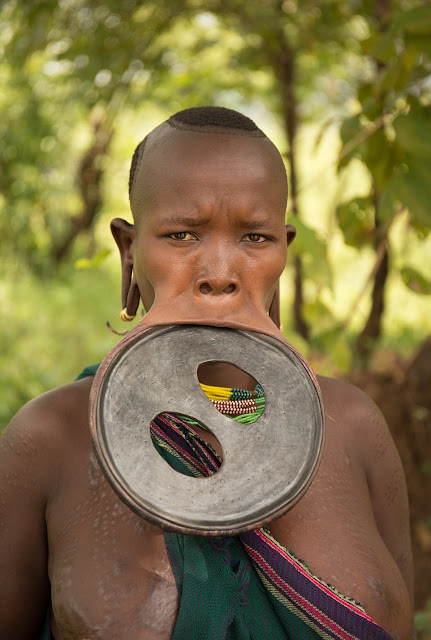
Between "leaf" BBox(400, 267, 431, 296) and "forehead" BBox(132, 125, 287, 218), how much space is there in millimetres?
1734

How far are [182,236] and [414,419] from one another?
380 centimetres

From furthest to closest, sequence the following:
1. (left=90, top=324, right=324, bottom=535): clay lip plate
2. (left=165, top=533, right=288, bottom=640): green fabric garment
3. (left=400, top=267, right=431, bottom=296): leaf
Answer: (left=400, top=267, right=431, bottom=296): leaf, (left=165, top=533, right=288, bottom=640): green fabric garment, (left=90, top=324, right=324, bottom=535): clay lip plate

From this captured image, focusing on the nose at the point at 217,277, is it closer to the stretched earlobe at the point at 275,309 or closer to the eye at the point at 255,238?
the eye at the point at 255,238

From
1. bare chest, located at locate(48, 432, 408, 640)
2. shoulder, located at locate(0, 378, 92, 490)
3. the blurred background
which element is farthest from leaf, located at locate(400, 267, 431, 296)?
shoulder, located at locate(0, 378, 92, 490)

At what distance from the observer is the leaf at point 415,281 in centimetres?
320

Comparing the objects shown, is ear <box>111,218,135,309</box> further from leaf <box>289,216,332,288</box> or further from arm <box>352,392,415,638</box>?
leaf <box>289,216,332,288</box>

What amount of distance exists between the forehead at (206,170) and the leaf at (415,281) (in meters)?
1.73

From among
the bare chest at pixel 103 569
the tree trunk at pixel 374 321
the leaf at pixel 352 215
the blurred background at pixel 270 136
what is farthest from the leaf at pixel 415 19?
→ the tree trunk at pixel 374 321

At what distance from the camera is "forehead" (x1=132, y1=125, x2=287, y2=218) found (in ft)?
4.88

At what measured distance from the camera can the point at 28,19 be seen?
10.3ft

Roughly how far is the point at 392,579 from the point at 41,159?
25.0 feet

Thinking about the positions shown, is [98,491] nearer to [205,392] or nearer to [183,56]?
[205,392]

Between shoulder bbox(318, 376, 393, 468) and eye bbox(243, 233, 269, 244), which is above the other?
eye bbox(243, 233, 269, 244)

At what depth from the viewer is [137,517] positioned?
1515mm
